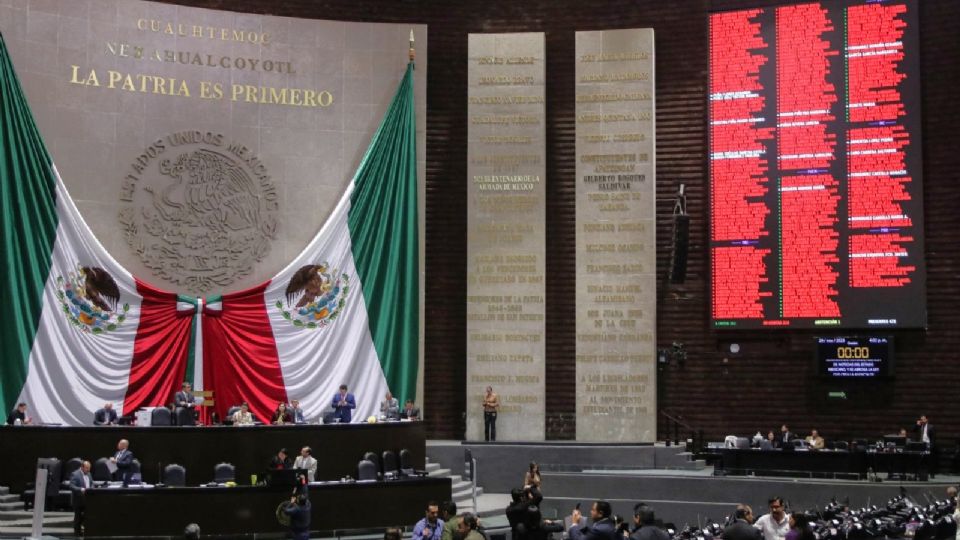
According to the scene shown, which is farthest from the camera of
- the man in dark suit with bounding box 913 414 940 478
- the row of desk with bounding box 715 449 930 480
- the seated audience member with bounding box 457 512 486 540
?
the man in dark suit with bounding box 913 414 940 478

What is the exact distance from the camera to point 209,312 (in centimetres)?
2097

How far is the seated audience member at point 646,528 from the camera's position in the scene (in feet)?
32.5

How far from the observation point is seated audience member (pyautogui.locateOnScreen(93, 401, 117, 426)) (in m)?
18.0

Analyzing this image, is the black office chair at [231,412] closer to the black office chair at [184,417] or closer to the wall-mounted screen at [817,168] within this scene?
the black office chair at [184,417]

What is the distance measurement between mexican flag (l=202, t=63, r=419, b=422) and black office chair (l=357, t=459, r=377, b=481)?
160 inches

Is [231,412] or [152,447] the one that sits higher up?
[231,412]

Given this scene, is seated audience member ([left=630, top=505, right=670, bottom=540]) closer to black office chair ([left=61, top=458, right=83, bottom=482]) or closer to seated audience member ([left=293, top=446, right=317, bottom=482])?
seated audience member ([left=293, top=446, right=317, bottom=482])

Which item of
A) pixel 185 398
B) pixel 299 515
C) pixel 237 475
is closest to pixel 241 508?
pixel 299 515

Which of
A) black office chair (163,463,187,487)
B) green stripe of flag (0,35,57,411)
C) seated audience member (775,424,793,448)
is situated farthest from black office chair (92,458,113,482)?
seated audience member (775,424,793,448)

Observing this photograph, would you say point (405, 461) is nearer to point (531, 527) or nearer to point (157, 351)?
point (157, 351)

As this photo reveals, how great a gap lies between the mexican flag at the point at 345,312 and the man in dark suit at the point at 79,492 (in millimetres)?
5202

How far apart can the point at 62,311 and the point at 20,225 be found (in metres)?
1.63

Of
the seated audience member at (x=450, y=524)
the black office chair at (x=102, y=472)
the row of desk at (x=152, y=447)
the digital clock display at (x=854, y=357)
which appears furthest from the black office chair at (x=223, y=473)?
the digital clock display at (x=854, y=357)

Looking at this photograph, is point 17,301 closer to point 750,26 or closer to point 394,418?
point 394,418
